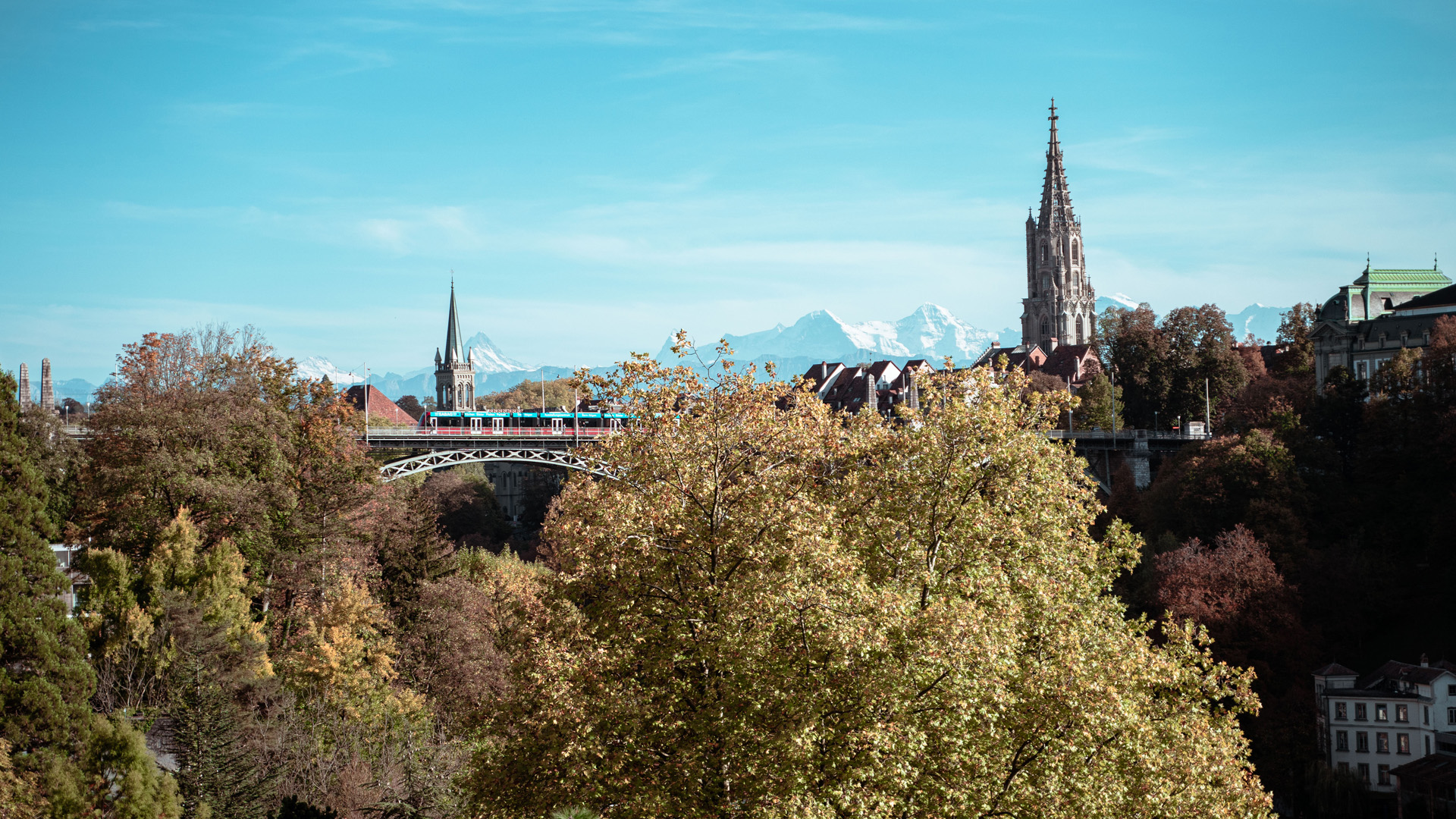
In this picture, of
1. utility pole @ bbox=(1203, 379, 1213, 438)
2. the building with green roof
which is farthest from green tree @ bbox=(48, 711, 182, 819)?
the building with green roof

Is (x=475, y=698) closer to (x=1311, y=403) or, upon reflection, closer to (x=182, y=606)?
(x=182, y=606)

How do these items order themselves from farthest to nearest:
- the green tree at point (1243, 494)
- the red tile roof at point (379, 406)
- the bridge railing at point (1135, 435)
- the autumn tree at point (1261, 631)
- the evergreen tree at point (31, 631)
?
1. the red tile roof at point (379, 406)
2. the bridge railing at point (1135, 435)
3. the green tree at point (1243, 494)
4. the autumn tree at point (1261, 631)
5. the evergreen tree at point (31, 631)

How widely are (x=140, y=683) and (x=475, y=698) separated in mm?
10083

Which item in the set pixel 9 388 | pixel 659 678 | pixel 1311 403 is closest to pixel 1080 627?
pixel 659 678

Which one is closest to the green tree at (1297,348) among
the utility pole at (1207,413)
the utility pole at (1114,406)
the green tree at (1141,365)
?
the utility pole at (1207,413)

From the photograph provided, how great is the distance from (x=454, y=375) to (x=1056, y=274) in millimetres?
78480

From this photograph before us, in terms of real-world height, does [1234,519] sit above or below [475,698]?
above

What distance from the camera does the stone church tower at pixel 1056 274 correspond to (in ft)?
471

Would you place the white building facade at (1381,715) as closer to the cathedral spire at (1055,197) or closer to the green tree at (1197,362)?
the green tree at (1197,362)

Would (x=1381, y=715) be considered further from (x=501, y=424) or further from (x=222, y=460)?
(x=501, y=424)

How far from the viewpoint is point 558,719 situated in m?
18.3

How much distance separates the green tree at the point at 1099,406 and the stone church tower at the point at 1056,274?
4967 centimetres

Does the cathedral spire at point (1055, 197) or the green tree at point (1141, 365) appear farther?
the cathedral spire at point (1055, 197)

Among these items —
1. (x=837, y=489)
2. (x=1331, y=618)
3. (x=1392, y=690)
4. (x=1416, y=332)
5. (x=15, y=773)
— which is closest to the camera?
(x=837, y=489)
